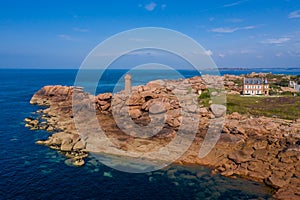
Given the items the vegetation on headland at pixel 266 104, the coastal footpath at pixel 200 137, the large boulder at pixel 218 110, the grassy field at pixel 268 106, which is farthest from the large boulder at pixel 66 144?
the grassy field at pixel 268 106

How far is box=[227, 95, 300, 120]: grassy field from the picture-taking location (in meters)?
53.3

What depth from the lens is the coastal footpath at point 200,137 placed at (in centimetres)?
3309

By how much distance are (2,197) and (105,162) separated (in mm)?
13172

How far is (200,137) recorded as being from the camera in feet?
143

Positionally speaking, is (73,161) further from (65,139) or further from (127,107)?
(127,107)

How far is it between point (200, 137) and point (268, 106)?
2637cm

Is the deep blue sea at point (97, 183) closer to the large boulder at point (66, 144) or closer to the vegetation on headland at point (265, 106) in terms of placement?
the large boulder at point (66, 144)

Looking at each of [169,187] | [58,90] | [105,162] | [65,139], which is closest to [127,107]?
[65,139]

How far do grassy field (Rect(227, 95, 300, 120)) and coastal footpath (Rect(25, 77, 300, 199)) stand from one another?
147 inches

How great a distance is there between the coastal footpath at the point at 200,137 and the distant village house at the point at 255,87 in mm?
26123

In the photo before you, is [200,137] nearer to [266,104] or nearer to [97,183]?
[97,183]

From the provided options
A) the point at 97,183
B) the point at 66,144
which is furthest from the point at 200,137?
the point at 66,144

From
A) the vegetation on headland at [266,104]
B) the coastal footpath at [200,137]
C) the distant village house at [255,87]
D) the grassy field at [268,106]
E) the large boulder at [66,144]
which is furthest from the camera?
the distant village house at [255,87]

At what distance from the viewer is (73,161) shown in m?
36.0
